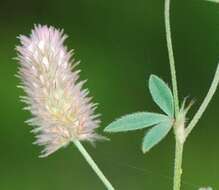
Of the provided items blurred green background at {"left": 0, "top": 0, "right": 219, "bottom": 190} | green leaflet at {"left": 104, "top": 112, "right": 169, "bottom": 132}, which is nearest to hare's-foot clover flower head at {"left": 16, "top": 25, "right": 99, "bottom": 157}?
green leaflet at {"left": 104, "top": 112, "right": 169, "bottom": 132}

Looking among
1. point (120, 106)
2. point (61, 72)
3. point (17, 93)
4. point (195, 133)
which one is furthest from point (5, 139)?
point (61, 72)

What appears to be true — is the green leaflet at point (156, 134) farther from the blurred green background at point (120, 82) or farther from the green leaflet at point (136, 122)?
the blurred green background at point (120, 82)

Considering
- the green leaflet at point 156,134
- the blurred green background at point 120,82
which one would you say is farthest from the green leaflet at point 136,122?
the blurred green background at point 120,82

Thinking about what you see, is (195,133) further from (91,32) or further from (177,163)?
(177,163)

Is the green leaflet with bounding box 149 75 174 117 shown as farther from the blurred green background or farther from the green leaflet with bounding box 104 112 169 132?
the blurred green background

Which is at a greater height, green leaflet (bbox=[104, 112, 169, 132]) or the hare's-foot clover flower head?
the hare's-foot clover flower head

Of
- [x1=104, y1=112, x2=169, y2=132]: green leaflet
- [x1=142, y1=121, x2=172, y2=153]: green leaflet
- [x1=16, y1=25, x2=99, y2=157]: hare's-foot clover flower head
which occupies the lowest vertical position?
[x1=142, y1=121, x2=172, y2=153]: green leaflet
